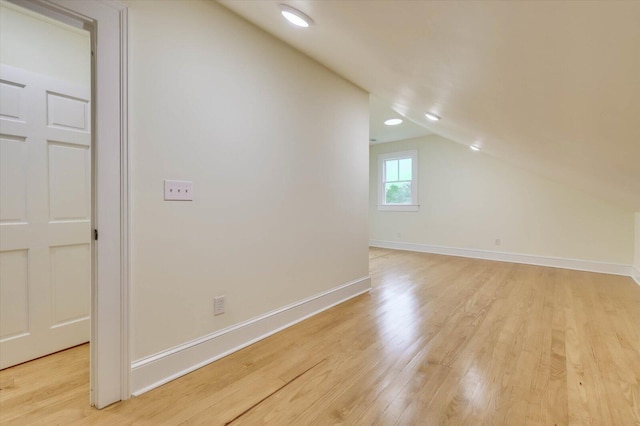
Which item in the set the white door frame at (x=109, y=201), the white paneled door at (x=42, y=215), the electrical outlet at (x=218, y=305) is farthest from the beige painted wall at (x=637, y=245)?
the white paneled door at (x=42, y=215)

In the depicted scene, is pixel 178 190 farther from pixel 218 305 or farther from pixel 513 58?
pixel 513 58

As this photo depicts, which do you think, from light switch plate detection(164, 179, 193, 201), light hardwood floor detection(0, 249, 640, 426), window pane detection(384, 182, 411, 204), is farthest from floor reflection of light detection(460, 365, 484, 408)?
window pane detection(384, 182, 411, 204)

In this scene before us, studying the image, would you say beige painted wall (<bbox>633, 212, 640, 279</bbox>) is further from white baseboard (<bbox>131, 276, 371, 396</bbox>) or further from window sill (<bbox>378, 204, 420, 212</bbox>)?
white baseboard (<bbox>131, 276, 371, 396</bbox>)

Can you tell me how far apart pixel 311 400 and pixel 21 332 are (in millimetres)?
1870

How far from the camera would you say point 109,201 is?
134 centimetres

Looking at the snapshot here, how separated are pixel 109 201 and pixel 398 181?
564 cm

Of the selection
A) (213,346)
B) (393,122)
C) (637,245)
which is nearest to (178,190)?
(213,346)

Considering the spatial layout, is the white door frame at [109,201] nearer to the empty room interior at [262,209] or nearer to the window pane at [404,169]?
the empty room interior at [262,209]

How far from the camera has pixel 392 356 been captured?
5.92ft

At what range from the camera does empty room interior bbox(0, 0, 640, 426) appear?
3.85ft

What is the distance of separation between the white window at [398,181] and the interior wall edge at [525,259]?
840mm

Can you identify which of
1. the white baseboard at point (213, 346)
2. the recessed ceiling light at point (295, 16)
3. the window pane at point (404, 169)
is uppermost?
the recessed ceiling light at point (295, 16)

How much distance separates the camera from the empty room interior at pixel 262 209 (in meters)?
1.17

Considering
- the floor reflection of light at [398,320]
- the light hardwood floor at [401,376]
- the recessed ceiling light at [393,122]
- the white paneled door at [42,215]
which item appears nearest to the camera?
the light hardwood floor at [401,376]
